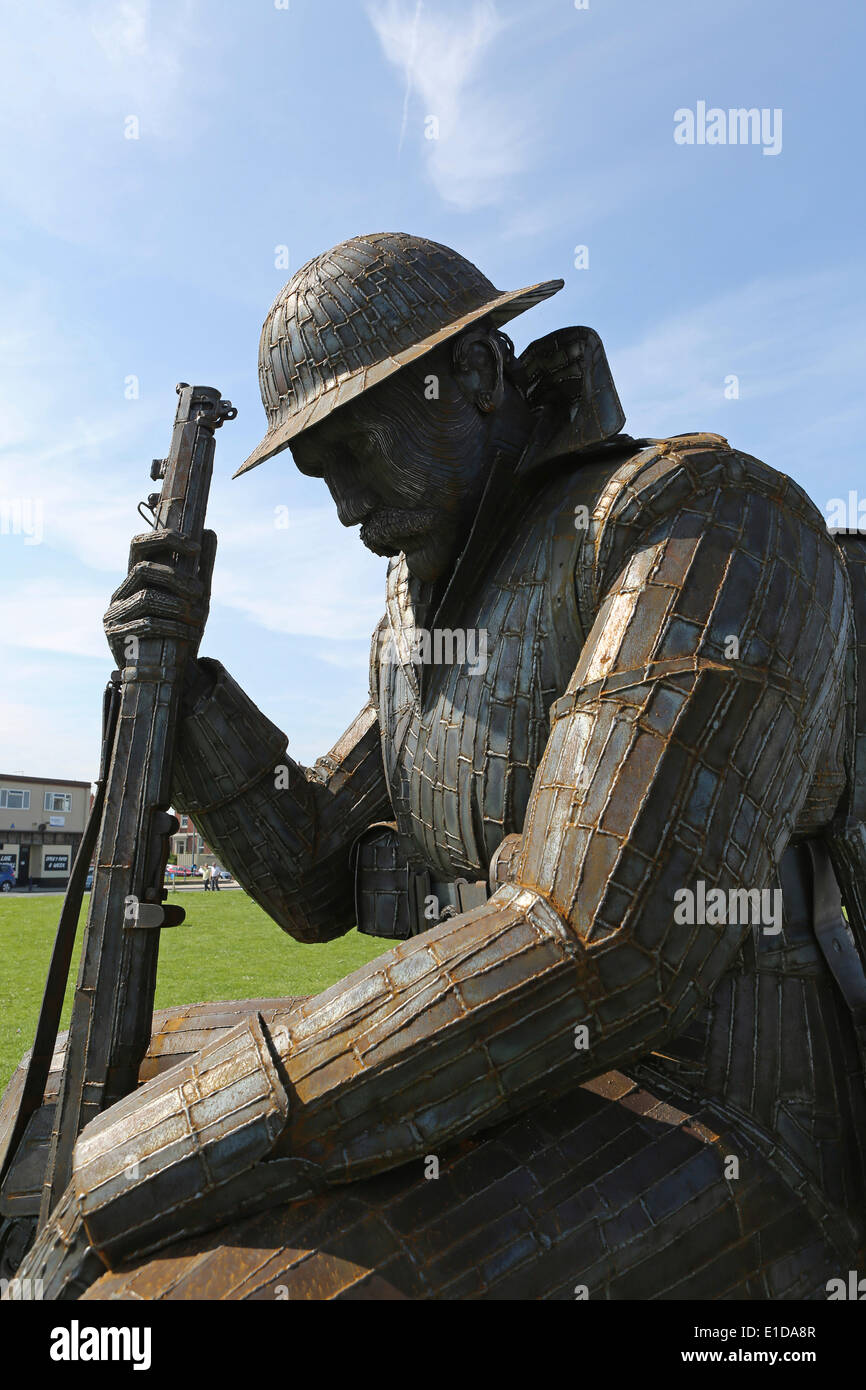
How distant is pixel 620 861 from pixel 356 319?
1490mm

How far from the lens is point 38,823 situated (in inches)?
1860

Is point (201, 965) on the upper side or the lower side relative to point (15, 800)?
lower

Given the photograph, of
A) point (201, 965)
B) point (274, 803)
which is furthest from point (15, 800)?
point (274, 803)

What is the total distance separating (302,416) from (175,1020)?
202 centimetres

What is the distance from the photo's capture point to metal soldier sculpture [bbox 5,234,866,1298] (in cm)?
166

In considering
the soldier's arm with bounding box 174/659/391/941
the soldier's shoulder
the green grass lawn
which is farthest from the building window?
the soldier's shoulder

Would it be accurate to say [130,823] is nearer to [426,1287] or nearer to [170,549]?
[170,549]

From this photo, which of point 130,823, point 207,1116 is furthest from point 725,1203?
point 130,823

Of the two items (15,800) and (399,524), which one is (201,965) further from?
(15,800)

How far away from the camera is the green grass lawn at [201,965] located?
9.85 metres

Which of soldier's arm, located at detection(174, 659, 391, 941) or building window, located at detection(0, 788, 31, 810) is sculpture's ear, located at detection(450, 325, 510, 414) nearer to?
soldier's arm, located at detection(174, 659, 391, 941)

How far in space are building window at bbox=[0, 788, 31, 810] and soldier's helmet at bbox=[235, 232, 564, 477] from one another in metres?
47.0

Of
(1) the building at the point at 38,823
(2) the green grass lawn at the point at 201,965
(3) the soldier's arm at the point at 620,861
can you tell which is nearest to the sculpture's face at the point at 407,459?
(3) the soldier's arm at the point at 620,861

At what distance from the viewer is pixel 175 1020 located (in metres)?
3.20
